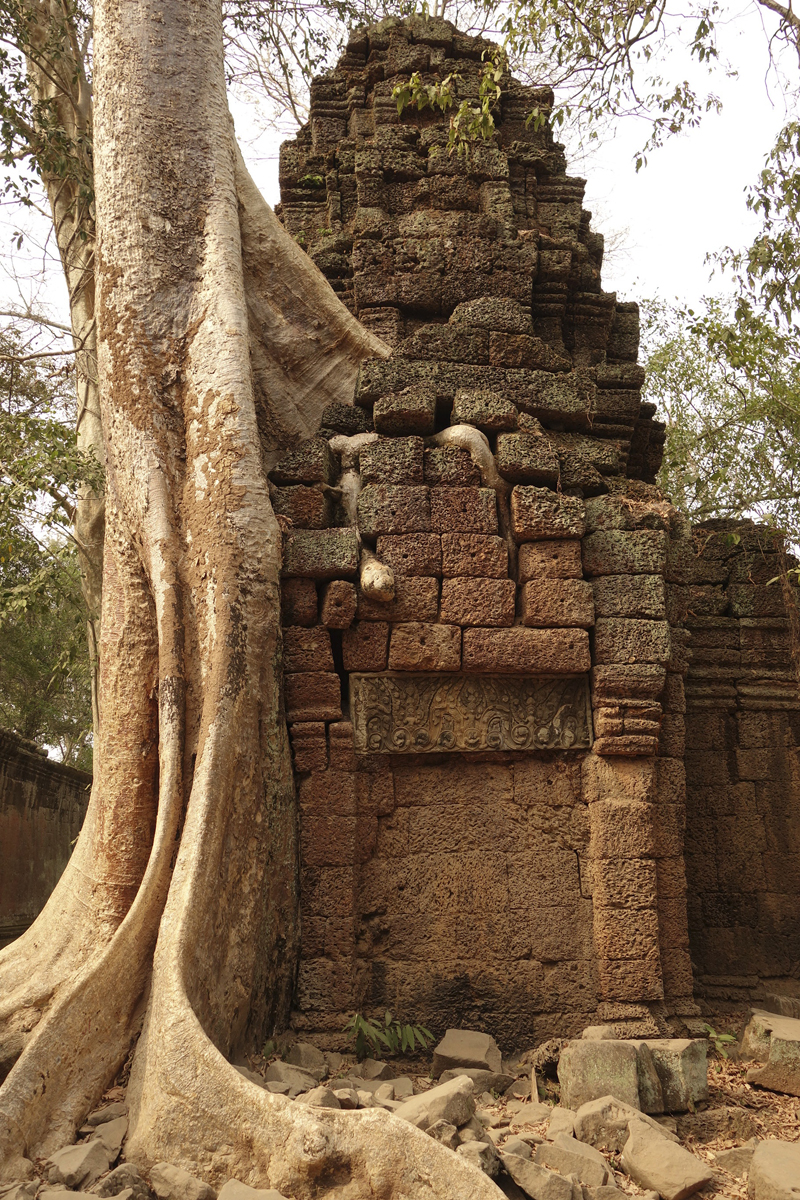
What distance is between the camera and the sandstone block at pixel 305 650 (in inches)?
157

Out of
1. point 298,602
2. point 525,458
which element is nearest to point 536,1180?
point 298,602

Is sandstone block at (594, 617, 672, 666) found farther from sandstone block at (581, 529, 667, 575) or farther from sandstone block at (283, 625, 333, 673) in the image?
sandstone block at (283, 625, 333, 673)

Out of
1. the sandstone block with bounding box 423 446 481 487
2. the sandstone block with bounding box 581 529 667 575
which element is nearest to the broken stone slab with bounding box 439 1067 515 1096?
the sandstone block with bounding box 581 529 667 575

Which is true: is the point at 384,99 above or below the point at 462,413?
above

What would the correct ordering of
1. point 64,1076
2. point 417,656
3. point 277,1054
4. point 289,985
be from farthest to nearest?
point 417,656 → point 289,985 → point 277,1054 → point 64,1076

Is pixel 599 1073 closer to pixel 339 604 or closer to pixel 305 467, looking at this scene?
pixel 339 604

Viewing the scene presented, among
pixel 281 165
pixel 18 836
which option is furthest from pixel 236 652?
pixel 18 836

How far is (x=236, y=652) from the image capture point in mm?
3623

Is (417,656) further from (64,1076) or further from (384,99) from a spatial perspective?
(384,99)

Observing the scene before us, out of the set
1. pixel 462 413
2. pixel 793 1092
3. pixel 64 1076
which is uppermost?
pixel 462 413

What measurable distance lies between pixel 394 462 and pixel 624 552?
3.59 feet

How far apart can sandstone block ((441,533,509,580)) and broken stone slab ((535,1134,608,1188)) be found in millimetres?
2144

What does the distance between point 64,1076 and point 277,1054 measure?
886 mm

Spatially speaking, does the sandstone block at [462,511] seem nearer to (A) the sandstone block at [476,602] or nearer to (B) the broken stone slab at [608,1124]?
(A) the sandstone block at [476,602]
